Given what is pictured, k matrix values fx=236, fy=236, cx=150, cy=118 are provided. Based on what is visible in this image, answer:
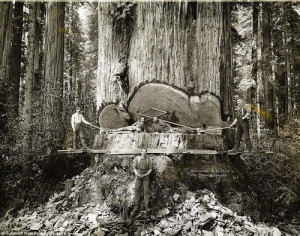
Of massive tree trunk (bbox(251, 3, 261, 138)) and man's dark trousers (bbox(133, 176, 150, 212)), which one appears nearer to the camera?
man's dark trousers (bbox(133, 176, 150, 212))

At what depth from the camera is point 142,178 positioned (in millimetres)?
2660

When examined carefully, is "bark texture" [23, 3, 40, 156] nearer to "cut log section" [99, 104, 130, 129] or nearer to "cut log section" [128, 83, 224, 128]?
"cut log section" [99, 104, 130, 129]

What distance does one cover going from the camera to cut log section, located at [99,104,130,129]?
3283mm

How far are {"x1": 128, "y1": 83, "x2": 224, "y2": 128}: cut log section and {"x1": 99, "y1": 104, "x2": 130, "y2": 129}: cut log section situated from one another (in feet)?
0.91

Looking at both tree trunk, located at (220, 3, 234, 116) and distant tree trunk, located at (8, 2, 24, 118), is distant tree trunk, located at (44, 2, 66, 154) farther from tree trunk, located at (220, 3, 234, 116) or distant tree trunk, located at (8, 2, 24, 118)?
tree trunk, located at (220, 3, 234, 116)

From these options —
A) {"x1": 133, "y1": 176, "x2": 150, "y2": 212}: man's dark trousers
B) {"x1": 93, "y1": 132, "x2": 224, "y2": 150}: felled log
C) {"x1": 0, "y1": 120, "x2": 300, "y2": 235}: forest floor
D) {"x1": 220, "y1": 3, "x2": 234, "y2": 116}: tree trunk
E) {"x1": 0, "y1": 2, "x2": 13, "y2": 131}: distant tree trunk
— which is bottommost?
{"x1": 0, "y1": 120, "x2": 300, "y2": 235}: forest floor

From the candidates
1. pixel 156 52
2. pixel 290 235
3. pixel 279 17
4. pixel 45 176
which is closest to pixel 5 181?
pixel 45 176

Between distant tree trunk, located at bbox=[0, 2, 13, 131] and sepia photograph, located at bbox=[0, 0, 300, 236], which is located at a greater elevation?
distant tree trunk, located at bbox=[0, 2, 13, 131]

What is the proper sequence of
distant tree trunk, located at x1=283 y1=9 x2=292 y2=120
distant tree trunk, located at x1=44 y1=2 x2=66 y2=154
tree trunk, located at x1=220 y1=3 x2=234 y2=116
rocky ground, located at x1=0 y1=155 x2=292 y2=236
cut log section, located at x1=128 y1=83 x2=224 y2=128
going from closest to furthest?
rocky ground, located at x1=0 y1=155 x2=292 y2=236 → cut log section, located at x1=128 y1=83 x2=224 y2=128 → tree trunk, located at x1=220 y1=3 x2=234 y2=116 → distant tree trunk, located at x1=44 y1=2 x2=66 y2=154 → distant tree trunk, located at x1=283 y1=9 x2=292 y2=120

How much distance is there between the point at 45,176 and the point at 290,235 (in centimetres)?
405

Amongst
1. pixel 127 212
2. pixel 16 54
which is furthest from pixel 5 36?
pixel 127 212

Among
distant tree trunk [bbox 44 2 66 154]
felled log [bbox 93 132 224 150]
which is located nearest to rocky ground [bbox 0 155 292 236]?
felled log [bbox 93 132 224 150]

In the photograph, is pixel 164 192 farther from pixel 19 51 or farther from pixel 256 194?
pixel 19 51

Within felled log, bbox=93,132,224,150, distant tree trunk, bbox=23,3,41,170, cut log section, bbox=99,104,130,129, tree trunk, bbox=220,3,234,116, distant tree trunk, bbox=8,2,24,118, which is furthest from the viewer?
distant tree trunk, bbox=8,2,24,118
